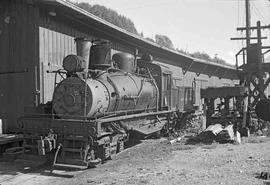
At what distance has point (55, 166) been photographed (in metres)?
8.58

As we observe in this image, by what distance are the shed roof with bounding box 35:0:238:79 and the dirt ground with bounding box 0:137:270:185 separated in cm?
524

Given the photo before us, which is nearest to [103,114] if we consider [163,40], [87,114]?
[87,114]

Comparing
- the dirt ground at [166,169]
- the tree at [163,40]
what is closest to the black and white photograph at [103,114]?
the dirt ground at [166,169]

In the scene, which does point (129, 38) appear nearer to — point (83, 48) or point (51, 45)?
point (51, 45)

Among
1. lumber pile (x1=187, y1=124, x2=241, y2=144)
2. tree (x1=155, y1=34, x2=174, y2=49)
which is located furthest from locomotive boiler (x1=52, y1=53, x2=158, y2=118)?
tree (x1=155, y1=34, x2=174, y2=49)

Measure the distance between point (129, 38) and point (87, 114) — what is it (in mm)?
8888

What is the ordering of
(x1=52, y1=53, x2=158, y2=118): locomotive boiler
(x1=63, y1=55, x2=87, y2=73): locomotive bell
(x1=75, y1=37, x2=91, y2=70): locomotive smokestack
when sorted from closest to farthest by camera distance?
1. (x1=52, y1=53, x2=158, y2=118): locomotive boiler
2. (x1=63, y1=55, x2=87, y2=73): locomotive bell
3. (x1=75, y1=37, x2=91, y2=70): locomotive smokestack

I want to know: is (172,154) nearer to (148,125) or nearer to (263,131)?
(148,125)

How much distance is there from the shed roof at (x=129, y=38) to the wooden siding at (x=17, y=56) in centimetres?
87

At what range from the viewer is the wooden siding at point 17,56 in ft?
39.9

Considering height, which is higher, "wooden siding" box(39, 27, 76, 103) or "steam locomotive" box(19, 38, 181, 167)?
"wooden siding" box(39, 27, 76, 103)

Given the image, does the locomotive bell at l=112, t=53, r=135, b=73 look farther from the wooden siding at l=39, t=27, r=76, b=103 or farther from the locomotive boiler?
the wooden siding at l=39, t=27, r=76, b=103

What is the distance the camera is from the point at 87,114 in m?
8.99

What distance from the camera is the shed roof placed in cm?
1237
